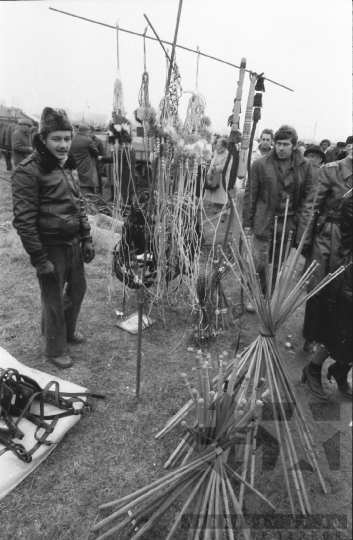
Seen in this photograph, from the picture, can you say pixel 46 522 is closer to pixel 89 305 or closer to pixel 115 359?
Result: pixel 115 359

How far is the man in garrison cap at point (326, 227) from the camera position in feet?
7.47

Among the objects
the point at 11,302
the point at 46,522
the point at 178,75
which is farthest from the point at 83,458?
the point at 178,75

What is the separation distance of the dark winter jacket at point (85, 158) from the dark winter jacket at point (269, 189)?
3.79 m

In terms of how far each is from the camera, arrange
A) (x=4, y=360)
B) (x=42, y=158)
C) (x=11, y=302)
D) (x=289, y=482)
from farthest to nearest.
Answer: (x=11, y=302)
(x=4, y=360)
(x=42, y=158)
(x=289, y=482)

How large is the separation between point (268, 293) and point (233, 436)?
0.74m

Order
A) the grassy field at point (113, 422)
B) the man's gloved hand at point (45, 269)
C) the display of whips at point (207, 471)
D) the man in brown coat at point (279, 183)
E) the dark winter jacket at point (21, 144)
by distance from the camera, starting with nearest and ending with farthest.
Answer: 1. the display of whips at point (207, 471)
2. the grassy field at point (113, 422)
3. the man's gloved hand at point (45, 269)
4. the man in brown coat at point (279, 183)
5. the dark winter jacket at point (21, 144)

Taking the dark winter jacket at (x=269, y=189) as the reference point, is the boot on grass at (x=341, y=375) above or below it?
below

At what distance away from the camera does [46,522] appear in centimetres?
161

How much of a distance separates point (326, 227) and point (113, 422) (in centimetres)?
180

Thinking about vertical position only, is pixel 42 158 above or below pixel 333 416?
above

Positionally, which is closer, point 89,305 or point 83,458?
point 83,458

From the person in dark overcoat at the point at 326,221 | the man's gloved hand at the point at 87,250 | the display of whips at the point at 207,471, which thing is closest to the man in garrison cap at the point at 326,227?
the person in dark overcoat at the point at 326,221

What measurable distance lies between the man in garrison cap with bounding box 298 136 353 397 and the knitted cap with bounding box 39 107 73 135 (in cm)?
161

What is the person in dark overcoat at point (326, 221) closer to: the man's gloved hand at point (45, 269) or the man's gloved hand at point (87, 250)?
the man's gloved hand at point (87, 250)
